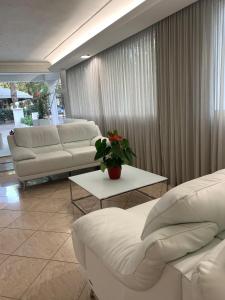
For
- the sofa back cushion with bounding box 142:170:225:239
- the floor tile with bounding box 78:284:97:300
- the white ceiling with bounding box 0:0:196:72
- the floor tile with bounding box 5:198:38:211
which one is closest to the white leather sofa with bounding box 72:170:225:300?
the sofa back cushion with bounding box 142:170:225:239

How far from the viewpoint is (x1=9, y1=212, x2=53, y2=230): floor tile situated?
2.64 meters

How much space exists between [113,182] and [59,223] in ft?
2.31

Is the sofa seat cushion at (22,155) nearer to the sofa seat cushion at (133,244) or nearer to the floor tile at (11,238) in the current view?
the floor tile at (11,238)

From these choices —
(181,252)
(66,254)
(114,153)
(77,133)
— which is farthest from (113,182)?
(77,133)

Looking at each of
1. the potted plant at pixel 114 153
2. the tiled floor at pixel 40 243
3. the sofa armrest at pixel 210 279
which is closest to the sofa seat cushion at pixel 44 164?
the tiled floor at pixel 40 243

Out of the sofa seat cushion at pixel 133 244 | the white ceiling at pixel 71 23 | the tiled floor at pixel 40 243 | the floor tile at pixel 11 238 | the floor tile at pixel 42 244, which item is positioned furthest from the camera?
the white ceiling at pixel 71 23

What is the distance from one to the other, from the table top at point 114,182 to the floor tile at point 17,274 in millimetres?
770

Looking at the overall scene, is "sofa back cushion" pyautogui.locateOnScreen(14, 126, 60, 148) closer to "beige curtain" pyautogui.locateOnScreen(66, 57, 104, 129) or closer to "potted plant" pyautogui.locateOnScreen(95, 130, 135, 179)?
"beige curtain" pyautogui.locateOnScreen(66, 57, 104, 129)

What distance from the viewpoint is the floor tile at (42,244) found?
7.01ft

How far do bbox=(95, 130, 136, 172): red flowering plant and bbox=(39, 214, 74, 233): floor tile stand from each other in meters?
0.67

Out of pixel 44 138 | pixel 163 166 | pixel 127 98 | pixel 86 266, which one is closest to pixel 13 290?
pixel 86 266

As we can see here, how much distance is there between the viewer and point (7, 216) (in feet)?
9.55

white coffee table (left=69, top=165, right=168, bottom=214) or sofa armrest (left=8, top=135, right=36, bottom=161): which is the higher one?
sofa armrest (left=8, top=135, right=36, bottom=161)

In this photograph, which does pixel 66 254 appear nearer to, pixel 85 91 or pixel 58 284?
pixel 58 284
